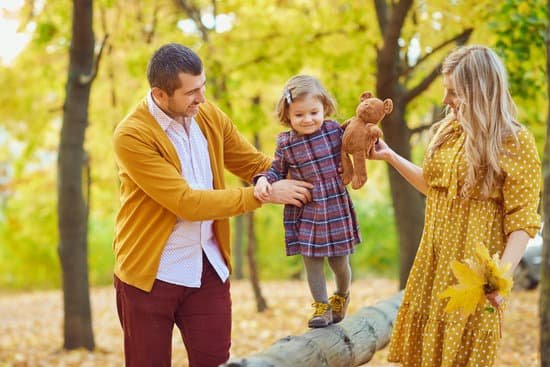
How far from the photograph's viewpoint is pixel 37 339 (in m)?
10.1

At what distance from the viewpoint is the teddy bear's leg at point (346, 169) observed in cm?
358

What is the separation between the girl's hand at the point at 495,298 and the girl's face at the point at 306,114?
114 centimetres

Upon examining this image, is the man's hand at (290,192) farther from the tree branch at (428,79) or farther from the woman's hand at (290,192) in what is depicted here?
the tree branch at (428,79)

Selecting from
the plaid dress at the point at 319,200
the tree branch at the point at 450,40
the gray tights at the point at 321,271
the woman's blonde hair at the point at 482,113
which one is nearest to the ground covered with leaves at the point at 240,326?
the tree branch at the point at 450,40

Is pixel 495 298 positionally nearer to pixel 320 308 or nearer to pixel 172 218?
pixel 320 308

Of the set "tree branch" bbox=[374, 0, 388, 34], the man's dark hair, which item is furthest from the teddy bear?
"tree branch" bbox=[374, 0, 388, 34]

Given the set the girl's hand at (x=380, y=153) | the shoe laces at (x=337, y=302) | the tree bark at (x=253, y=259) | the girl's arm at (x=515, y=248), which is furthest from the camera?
the tree bark at (x=253, y=259)

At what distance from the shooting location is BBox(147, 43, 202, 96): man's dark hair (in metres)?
3.50

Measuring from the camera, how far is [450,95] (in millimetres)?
3398

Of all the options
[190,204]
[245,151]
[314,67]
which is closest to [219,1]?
[314,67]

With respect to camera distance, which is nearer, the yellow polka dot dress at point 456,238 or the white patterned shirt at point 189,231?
the yellow polka dot dress at point 456,238

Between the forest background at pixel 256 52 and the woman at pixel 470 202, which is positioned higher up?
the forest background at pixel 256 52

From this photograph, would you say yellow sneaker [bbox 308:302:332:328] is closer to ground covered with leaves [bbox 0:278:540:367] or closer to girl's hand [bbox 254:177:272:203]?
girl's hand [bbox 254:177:272:203]

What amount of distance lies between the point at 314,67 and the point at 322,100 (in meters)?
6.19
